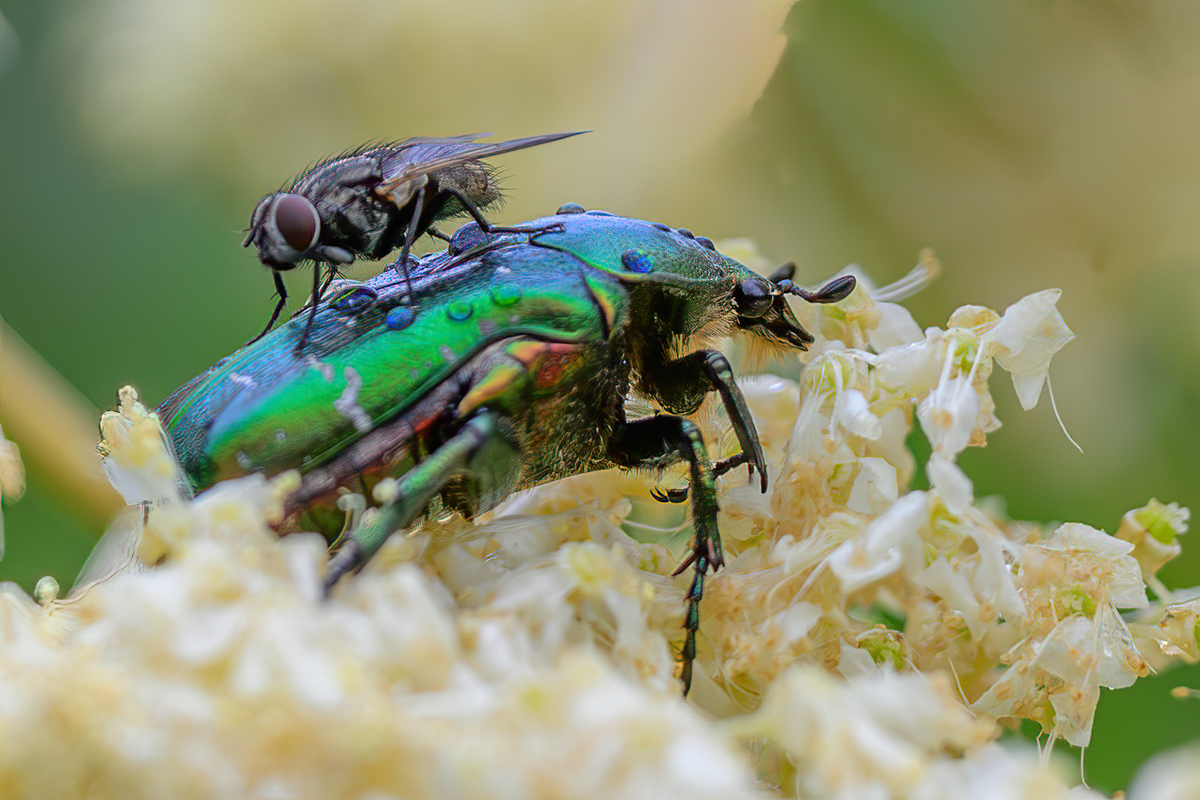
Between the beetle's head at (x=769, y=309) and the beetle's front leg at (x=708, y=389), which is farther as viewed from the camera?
the beetle's head at (x=769, y=309)

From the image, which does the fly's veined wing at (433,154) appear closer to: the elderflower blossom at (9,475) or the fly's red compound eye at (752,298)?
the fly's red compound eye at (752,298)

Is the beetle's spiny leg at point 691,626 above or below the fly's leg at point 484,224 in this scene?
below

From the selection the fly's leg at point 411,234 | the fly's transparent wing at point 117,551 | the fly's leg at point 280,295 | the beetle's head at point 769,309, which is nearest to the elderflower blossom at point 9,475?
the fly's transparent wing at point 117,551

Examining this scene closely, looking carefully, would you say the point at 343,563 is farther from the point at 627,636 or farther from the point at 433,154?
the point at 433,154

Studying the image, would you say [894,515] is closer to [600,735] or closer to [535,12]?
[600,735]

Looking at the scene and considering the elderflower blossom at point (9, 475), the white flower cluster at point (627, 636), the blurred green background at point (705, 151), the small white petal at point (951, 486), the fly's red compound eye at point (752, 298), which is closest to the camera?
the white flower cluster at point (627, 636)

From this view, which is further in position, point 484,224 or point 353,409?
point 484,224

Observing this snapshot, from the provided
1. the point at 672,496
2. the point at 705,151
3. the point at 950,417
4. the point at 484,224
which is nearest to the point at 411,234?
the point at 484,224
